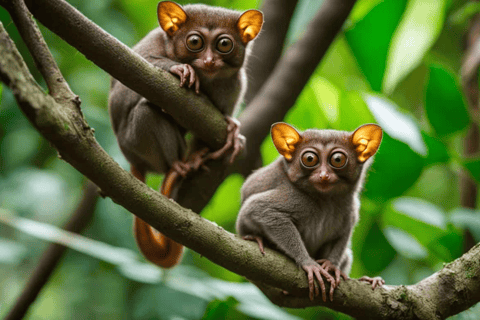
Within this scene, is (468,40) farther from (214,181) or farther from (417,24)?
(214,181)

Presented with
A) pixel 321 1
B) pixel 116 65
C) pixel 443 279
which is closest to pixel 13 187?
pixel 321 1

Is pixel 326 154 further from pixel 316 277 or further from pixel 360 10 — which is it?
pixel 360 10

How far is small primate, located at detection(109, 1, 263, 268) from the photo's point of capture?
8.73ft

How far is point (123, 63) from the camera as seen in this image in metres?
1.96

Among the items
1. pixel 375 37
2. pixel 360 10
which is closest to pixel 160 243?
pixel 375 37

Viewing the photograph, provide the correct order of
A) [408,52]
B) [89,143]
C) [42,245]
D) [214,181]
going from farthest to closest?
[42,245] → [408,52] → [214,181] → [89,143]

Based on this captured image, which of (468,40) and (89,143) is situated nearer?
(89,143)

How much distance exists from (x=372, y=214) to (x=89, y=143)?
2523mm

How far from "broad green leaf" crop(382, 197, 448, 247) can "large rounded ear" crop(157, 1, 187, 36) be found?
6.44 feet

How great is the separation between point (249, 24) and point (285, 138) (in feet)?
2.47

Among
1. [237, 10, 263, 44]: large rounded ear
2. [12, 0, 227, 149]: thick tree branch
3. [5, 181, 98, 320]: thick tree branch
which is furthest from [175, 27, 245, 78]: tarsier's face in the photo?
[5, 181, 98, 320]: thick tree branch

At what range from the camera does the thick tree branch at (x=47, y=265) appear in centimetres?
360

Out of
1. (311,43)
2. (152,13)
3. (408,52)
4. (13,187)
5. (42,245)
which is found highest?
(408,52)

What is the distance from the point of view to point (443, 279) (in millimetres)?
2271
